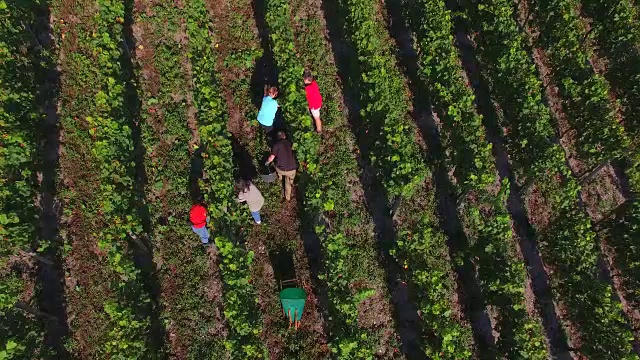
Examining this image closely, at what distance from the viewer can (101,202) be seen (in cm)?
1042

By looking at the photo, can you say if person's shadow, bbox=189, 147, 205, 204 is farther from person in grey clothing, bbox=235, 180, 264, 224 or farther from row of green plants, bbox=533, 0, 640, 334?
row of green plants, bbox=533, 0, 640, 334

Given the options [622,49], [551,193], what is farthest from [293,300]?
[622,49]

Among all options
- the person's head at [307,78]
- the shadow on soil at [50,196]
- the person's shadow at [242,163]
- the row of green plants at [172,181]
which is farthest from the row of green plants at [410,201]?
the shadow on soil at [50,196]

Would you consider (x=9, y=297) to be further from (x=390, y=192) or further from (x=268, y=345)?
(x=390, y=192)

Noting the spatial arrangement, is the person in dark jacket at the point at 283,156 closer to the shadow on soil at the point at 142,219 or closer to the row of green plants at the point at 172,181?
the row of green plants at the point at 172,181

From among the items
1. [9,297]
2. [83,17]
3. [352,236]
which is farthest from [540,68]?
[9,297]

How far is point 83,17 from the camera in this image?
47.0 feet

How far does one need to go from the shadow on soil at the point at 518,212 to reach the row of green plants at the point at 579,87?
199cm

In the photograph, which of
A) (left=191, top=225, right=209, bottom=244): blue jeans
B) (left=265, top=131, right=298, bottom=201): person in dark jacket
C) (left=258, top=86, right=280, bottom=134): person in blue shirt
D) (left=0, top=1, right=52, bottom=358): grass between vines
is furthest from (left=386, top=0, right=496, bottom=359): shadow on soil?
(left=0, top=1, right=52, bottom=358): grass between vines

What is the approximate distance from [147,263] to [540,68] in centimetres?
1369

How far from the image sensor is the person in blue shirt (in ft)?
36.5

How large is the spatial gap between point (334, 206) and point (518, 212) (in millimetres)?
5339

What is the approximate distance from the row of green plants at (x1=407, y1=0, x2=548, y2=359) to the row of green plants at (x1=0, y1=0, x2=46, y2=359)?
10681mm

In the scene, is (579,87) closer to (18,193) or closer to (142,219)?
(142,219)
